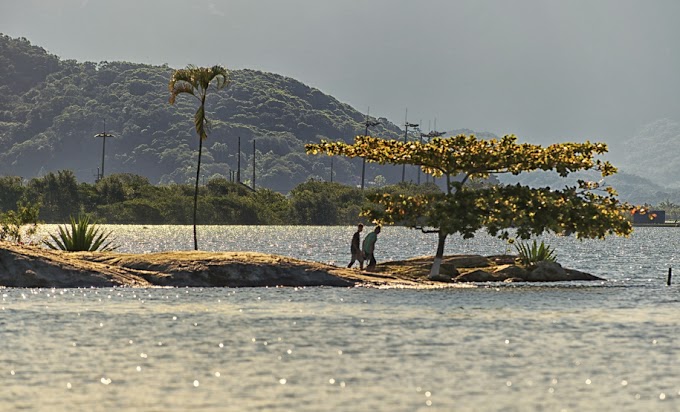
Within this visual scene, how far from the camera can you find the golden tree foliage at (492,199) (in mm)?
47125

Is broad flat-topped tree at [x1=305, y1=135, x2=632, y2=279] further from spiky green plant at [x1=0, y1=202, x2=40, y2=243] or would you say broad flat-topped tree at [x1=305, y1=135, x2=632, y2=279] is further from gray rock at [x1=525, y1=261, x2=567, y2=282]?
spiky green plant at [x1=0, y1=202, x2=40, y2=243]

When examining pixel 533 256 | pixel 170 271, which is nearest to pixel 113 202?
pixel 533 256

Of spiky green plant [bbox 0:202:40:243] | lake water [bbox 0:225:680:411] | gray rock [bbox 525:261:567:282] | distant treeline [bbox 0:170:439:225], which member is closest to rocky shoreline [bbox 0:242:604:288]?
lake water [bbox 0:225:680:411]

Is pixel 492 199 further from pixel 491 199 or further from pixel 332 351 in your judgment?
pixel 332 351

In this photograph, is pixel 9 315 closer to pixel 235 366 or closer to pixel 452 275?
pixel 235 366

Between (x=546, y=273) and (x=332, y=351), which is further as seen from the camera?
(x=546, y=273)

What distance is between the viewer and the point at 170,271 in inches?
1689

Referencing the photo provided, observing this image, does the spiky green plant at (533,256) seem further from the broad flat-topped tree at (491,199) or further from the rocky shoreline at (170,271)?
the rocky shoreline at (170,271)

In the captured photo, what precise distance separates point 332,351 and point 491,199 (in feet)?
73.6

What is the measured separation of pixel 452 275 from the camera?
49.7m

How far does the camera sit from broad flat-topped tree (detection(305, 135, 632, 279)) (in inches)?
1855

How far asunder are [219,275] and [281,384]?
22.2 metres

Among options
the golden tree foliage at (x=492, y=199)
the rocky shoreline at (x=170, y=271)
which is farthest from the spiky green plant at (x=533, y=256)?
the rocky shoreline at (x=170, y=271)

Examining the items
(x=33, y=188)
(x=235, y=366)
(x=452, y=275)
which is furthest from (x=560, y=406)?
(x=33, y=188)
